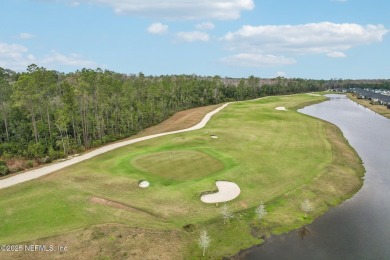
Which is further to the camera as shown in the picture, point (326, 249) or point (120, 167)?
point (120, 167)

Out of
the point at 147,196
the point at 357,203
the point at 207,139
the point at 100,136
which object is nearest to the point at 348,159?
the point at 357,203

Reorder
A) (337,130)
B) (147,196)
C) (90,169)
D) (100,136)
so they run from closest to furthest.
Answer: (147,196), (90,169), (100,136), (337,130)

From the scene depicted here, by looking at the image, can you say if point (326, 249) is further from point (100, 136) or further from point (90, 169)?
point (100, 136)

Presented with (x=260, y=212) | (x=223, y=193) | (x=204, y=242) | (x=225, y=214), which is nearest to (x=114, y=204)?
(x=225, y=214)

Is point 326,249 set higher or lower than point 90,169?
lower

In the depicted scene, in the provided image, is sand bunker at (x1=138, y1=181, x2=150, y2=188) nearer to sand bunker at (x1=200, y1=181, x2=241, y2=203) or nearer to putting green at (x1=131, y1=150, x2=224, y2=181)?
putting green at (x1=131, y1=150, x2=224, y2=181)

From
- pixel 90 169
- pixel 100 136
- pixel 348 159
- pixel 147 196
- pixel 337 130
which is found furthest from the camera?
pixel 337 130

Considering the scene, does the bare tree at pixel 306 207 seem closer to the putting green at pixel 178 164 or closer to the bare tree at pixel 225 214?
the bare tree at pixel 225 214

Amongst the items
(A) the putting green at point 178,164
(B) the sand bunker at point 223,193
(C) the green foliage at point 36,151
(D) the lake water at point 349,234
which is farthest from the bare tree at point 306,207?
(C) the green foliage at point 36,151

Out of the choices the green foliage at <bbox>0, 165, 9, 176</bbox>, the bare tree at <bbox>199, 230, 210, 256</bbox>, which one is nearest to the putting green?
the bare tree at <bbox>199, 230, 210, 256</bbox>
